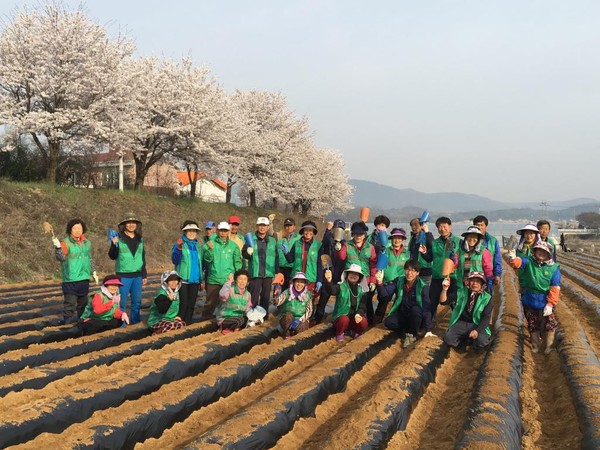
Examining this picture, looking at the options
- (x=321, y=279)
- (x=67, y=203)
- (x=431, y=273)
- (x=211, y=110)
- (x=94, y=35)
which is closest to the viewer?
(x=431, y=273)

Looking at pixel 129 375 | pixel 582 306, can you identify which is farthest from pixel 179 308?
pixel 582 306

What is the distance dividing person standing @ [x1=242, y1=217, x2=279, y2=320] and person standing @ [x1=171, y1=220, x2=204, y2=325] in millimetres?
817

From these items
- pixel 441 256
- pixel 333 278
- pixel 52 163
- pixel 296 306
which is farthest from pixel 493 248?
pixel 52 163

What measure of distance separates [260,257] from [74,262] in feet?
8.95

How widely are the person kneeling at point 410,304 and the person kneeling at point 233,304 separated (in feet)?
7.27

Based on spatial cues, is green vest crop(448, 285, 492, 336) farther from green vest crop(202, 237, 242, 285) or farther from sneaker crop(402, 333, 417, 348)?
green vest crop(202, 237, 242, 285)

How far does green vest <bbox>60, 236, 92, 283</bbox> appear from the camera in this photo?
6.89 meters

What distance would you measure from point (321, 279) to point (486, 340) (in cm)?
264

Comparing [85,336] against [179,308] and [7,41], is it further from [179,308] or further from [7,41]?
[7,41]

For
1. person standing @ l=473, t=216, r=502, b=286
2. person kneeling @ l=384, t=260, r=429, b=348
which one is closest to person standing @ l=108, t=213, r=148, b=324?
person kneeling @ l=384, t=260, r=429, b=348

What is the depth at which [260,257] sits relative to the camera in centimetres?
778

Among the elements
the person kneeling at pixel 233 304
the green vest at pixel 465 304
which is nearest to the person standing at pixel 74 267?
the person kneeling at pixel 233 304

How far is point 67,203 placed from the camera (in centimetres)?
1686

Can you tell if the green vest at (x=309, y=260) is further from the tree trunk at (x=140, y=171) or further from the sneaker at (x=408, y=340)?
the tree trunk at (x=140, y=171)
